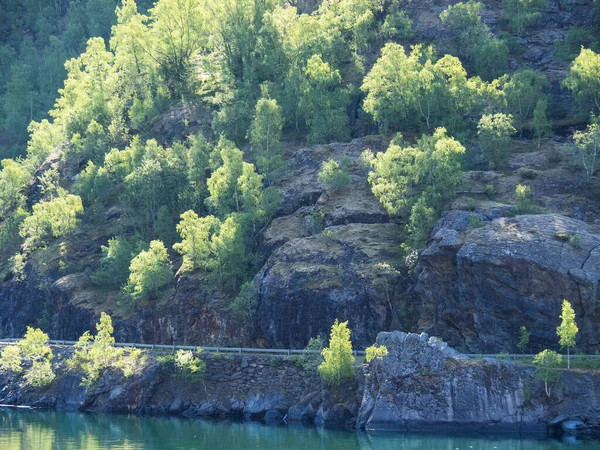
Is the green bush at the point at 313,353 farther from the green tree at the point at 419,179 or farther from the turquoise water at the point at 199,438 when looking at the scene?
the green tree at the point at 419,179

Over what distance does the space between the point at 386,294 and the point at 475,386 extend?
13518mm

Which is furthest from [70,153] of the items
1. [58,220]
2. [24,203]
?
[58,220]

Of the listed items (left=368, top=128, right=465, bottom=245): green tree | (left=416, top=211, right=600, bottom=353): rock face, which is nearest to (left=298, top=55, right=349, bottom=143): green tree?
(left=368, top=128, right=465, bottom=245): green tree

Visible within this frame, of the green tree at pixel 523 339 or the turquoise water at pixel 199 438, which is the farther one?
the green tree at pixel 523 339

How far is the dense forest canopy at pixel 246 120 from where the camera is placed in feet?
297

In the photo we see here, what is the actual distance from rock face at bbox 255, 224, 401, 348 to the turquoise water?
10708 millimetres

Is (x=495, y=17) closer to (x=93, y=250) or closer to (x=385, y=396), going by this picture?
(x=93, y=250)

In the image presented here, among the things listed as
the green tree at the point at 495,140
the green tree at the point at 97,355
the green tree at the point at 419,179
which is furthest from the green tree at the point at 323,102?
the green tree at the point at 97,355

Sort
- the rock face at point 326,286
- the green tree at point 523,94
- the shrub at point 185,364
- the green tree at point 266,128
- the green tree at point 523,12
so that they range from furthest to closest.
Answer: the green tree at point 523,12 → the green tree at point 266,128 → the green tree at point 523,94 → the shrub at point 185,364 → the rock face at point 326,286

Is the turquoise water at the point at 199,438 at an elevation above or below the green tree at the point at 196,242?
below

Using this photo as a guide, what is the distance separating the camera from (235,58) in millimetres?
119875

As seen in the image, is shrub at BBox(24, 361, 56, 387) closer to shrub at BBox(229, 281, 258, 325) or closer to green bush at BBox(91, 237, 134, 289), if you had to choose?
green bush at BBox(91, 237, 134, 289)

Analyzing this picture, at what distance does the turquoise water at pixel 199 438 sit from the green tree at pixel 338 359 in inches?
178

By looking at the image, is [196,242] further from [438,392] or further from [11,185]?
[11,185]
